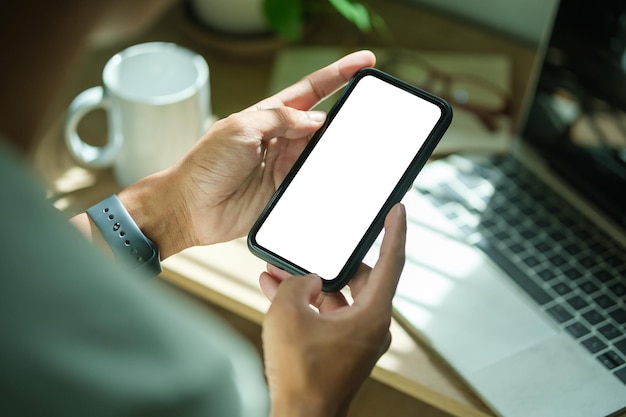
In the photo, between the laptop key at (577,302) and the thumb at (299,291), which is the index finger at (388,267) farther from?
the laptop key at (577,302)

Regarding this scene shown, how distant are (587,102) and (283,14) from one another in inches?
15.1

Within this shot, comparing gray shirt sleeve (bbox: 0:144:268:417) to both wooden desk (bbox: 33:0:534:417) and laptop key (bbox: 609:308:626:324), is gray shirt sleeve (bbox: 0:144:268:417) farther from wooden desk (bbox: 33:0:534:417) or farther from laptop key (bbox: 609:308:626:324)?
laptop key (bbox: 609:308:626:324)

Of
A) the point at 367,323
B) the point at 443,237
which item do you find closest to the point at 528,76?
the point at 443,237

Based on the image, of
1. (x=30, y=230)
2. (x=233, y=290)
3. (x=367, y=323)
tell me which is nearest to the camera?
(x=30, y=230)

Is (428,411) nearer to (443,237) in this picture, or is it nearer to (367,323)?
(443,237)

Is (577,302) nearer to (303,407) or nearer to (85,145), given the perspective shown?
(303,407)

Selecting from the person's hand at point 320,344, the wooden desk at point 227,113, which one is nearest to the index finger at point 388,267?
the person's hand at point 320,344

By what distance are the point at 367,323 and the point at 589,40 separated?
0.47 m

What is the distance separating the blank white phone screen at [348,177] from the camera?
2.31ft

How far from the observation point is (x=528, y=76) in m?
1.09

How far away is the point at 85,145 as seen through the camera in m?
0.90

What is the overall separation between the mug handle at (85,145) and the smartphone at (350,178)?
0.26 m

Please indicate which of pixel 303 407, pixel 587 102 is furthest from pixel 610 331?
pixel 303 407

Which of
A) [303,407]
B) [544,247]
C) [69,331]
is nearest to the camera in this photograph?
[69,331]
